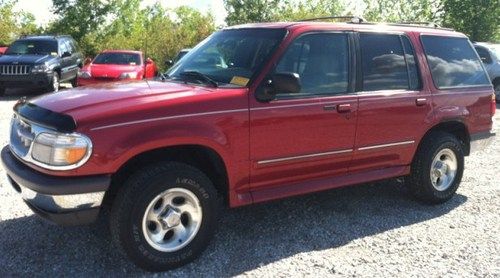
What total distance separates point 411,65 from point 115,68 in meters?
10.7

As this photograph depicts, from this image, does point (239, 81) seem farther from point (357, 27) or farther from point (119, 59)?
point (119, 59)

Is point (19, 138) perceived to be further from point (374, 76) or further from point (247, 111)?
point (374, 76)

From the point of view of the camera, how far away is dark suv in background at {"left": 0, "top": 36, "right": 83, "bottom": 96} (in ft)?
43.9

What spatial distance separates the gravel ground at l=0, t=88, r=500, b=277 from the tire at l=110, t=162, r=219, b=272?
138 mm

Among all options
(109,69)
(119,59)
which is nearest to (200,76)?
(109,69)

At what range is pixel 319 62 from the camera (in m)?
4.36

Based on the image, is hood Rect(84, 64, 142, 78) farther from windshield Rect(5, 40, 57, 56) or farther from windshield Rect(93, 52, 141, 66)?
windshield Rect(5, 40, 57, 56)

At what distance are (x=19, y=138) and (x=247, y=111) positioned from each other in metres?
1.69

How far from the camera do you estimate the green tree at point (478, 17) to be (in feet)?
80.9

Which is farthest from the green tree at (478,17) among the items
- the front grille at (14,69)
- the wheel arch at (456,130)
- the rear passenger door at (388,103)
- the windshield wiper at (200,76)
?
the windshield wiper at (200,76)

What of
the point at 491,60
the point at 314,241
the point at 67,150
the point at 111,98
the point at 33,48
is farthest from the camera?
the point at 33,48

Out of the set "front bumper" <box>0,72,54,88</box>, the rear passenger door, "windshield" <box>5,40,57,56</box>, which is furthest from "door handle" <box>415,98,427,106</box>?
"windshield" <box>5,40,57,56</box>

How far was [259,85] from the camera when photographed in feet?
13.0

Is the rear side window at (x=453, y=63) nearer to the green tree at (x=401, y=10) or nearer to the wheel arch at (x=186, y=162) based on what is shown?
the wheel arch at (x=186, y=162)
